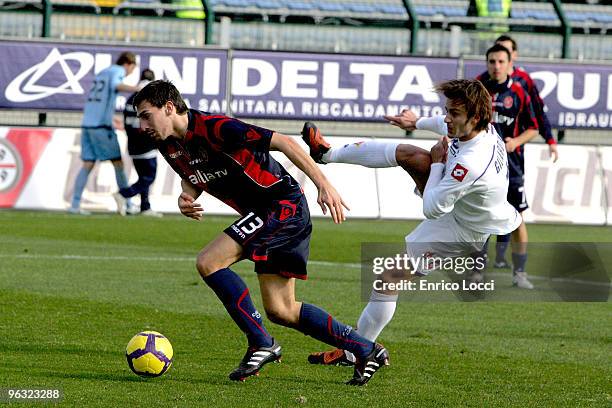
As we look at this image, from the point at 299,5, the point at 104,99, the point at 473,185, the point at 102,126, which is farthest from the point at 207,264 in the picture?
the point at 299,5

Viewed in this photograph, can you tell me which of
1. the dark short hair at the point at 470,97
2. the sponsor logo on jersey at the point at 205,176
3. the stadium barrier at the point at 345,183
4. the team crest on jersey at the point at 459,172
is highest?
the dark short hair at the point at 470,97

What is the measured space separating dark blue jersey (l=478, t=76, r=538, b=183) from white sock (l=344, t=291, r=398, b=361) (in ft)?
16.3

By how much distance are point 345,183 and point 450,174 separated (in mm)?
12229

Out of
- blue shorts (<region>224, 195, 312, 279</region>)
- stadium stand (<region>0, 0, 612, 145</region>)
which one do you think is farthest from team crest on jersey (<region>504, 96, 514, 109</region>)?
stadium stand (<region>0, 0, 612, 145</region>)

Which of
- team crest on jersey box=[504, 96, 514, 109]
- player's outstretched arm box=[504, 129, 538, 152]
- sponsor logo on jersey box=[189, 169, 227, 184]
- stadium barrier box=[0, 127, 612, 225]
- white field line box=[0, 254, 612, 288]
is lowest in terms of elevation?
stadium barrier box=[0, 127, 612, 225]

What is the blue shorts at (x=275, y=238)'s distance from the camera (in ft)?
23.3

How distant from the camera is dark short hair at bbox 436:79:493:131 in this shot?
284 inches

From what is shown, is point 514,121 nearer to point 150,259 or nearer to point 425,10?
point 150,259

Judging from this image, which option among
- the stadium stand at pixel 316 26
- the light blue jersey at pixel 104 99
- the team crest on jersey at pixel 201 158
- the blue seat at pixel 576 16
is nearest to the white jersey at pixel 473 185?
the team crest on jersey at pixel 201 158

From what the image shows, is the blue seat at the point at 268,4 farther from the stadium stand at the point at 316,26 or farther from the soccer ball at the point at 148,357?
the soccer ball at the point at 148,357

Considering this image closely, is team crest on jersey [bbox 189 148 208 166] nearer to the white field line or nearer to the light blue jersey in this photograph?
the white field line

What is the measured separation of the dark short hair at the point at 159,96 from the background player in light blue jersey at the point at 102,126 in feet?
37.2

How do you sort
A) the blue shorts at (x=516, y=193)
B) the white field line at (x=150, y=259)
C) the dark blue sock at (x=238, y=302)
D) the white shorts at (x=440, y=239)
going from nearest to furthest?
the dark blue sock at (x=238, y=302)
the white shorts at (x=440, y=239)
the blue shorts at (x=516, y=193)
the white field line at (x=150, y=259)

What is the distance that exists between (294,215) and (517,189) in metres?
5.95
